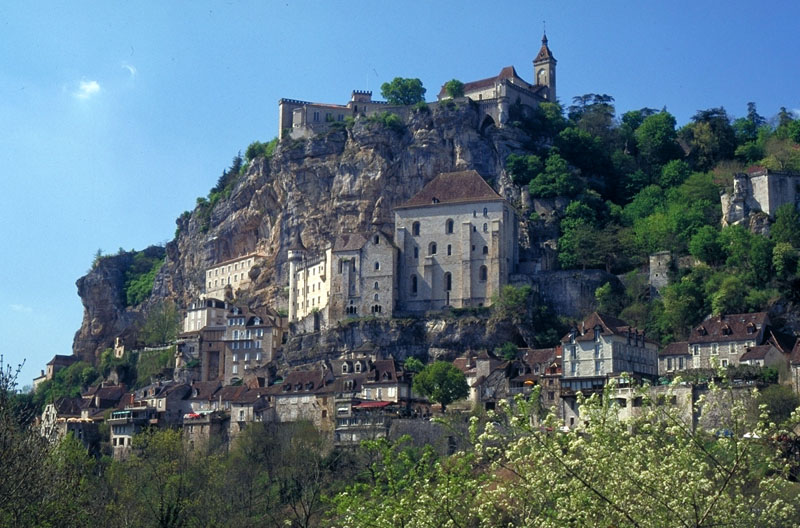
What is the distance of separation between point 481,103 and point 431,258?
866 inches

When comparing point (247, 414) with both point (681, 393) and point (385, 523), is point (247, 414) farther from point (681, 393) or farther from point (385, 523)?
point (385, 523)

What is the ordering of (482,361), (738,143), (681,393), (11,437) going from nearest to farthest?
(11,437)
(681,393)
(482,361)
(738,143)

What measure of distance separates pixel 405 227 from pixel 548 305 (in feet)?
41.2

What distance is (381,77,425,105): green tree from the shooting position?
375 feet

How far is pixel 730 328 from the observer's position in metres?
74.2

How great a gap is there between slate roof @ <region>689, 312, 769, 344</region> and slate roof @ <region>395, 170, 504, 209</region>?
2123 cm

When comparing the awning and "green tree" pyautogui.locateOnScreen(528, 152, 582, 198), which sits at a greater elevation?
"green tree" pyautogui.locateOnScreen(528, 152, 582, 198)

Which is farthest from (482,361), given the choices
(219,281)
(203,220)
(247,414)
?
(203,220)

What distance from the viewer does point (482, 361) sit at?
7981cm

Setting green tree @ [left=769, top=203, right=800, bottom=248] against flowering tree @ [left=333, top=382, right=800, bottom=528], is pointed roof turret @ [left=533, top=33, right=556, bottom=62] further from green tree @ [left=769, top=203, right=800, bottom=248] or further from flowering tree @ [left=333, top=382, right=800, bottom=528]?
flowering tree @ [left=333, top=382, right=800, bottom=528]

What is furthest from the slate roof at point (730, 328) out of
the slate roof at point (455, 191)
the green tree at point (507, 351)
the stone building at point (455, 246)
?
the slate roof at point (455, 191)

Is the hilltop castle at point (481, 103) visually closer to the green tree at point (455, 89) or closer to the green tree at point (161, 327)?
the green tree at point (455, 89)

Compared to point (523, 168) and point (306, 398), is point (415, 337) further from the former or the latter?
point (523, 168)

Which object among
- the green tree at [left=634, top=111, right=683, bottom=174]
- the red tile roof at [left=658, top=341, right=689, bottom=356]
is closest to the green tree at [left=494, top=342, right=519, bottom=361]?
the red tile roof at [left=658, top=341, right=689, bottom=356]
